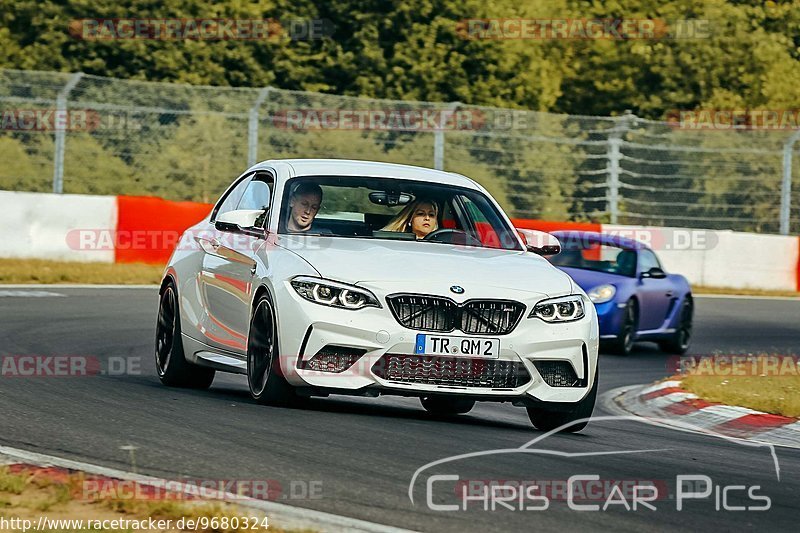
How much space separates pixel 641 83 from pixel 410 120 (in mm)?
16814

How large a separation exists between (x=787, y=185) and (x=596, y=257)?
10.4 metres

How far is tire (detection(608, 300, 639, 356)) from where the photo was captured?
16.9 metres

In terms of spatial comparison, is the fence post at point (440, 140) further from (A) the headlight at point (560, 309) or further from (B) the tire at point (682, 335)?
(A) the headlight at point (560, 309)


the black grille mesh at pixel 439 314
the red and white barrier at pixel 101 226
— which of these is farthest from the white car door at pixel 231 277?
the red and white barrier at pixel 101 226

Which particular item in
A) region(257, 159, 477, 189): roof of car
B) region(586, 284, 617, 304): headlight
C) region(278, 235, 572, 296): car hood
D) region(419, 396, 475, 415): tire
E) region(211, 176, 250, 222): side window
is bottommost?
region(419, 396, 475, 415): tire

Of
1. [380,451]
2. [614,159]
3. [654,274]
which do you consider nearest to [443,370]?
[380,451]

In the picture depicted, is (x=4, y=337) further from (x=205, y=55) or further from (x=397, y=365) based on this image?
(x=205, y=55)

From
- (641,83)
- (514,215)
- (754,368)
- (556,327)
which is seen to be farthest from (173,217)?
(641,83)

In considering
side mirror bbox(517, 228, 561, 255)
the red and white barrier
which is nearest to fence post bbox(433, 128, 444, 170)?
the red and white barrier

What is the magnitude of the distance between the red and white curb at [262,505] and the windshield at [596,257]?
36.6ft

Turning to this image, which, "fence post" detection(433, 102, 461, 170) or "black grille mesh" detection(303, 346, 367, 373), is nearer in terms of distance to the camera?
"black grille mesh" detection(303, 346, 367, 373)

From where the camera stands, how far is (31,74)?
24359 mm

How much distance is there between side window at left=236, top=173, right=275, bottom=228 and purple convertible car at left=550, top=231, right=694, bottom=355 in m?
6.58

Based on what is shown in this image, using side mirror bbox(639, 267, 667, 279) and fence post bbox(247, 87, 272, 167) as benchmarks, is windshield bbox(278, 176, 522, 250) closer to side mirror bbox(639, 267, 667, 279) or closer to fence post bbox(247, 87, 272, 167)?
side mirror bbox(639, 267, 667, 279)
